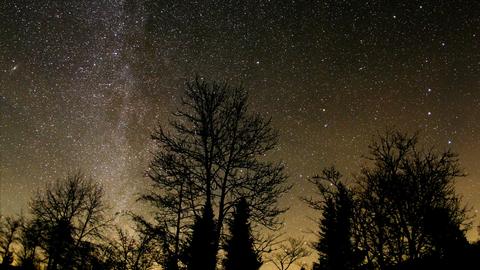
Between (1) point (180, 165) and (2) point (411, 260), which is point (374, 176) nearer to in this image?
(2) point (411, 260)

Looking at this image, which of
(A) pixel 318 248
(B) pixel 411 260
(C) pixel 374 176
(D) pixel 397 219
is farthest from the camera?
(A) pixel 318 248

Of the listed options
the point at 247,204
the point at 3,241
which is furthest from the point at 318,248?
the point at 3,241

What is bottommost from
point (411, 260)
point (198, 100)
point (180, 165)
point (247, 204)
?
point (411, 260)

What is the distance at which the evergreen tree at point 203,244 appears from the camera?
9.16 m

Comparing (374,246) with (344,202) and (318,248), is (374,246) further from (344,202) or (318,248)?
(318,248)

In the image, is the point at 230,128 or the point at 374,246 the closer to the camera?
the point at 230,128

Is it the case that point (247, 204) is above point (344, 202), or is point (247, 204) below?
below

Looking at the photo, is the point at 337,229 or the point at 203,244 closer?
the point at 203,244

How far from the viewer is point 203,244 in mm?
9492

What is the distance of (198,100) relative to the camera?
10.6 metres

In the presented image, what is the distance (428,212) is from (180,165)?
346 inches

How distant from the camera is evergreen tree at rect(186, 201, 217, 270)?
916 centimetres

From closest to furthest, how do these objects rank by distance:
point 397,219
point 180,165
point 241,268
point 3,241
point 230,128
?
1. point 180,165
2. point 230,128
3. point 397,219
4. point 241,268
5. point 3,241

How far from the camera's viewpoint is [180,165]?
9.56 m
